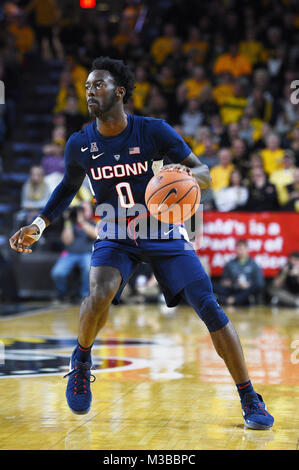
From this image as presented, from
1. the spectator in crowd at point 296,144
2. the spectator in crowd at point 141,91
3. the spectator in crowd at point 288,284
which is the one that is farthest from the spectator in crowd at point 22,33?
the spectator in crowd at point 288,284

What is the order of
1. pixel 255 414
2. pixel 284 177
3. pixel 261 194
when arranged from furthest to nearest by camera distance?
pixel 284 177
pixel 261 194
pixel 255 414

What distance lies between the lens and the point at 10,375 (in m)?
6.13

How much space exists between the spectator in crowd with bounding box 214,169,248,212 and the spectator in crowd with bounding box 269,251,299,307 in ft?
4.26

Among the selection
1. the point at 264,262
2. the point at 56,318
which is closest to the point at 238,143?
the point at 264,262

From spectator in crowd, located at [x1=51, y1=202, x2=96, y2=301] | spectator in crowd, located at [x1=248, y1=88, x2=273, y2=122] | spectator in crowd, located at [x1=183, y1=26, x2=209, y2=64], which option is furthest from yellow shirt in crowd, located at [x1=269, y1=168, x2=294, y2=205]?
spectator in crowd, located at [x1=183, y1=26, x2=209, y2=64]

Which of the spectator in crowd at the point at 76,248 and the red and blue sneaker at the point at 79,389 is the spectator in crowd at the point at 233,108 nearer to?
the spectator in crowd at the point at 76,248

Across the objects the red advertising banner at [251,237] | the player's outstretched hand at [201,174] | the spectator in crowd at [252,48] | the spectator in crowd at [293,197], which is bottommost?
the player's outstretched hand at [201,174]

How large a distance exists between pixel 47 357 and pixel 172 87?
Answer: 32.7ft

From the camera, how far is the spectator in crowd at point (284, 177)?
1303cm

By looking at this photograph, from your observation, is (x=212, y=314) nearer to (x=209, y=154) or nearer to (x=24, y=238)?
(x=24, y=238)

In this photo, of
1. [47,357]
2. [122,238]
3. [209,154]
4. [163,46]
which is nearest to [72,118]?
[209,154]

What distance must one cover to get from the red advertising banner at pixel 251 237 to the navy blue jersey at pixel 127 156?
8.05m

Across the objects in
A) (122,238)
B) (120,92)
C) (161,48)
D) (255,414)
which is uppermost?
(161,48)

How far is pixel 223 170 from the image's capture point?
13.4 metres
